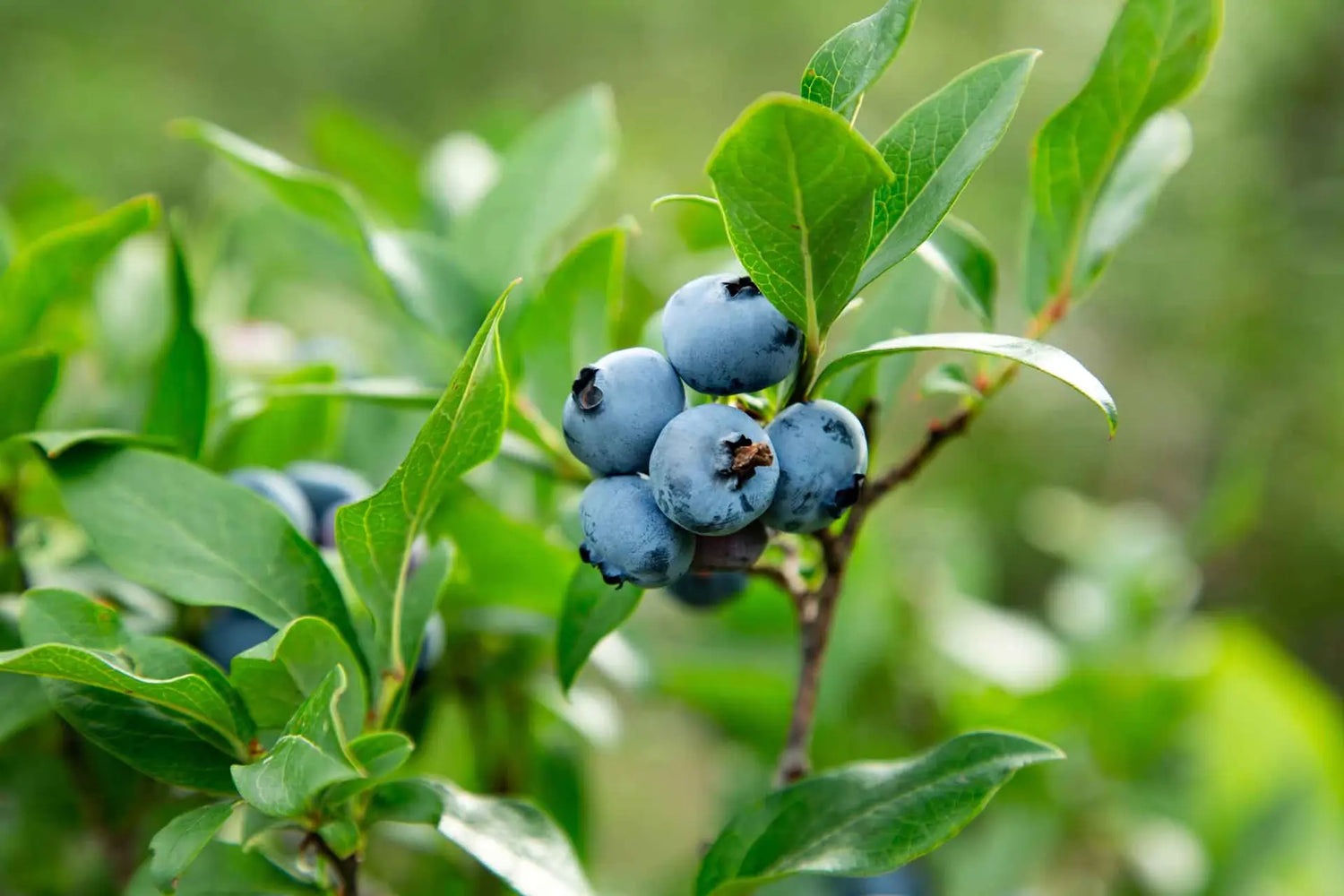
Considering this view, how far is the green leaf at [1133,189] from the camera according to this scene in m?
0.73

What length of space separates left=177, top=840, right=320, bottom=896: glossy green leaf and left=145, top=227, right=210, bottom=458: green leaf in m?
0.25

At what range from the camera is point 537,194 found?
87cm

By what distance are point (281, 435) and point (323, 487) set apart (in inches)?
3.6

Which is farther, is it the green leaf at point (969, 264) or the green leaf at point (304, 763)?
the green leaf at point (969, 264)

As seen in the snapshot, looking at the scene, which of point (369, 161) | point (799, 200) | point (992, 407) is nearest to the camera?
point (799, 200)

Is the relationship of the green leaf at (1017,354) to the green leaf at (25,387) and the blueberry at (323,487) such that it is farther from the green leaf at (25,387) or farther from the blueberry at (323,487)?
the green leaf at (25,387)

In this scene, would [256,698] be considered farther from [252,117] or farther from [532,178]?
[252,117]

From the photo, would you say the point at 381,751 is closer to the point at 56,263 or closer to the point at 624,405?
the point at 624,405

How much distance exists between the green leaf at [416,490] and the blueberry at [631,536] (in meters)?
0.06

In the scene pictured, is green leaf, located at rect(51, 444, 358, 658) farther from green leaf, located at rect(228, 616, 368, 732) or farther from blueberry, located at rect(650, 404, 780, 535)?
blueberry, located at rect(650, 404, 780, 535)

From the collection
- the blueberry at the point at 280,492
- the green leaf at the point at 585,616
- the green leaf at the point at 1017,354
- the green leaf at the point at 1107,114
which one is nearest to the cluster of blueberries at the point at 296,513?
the blueberry at the point at 280,492

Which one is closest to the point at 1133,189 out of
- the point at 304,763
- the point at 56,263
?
the point at 304,763

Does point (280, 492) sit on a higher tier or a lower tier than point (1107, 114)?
lower

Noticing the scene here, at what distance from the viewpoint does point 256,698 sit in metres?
0.62
